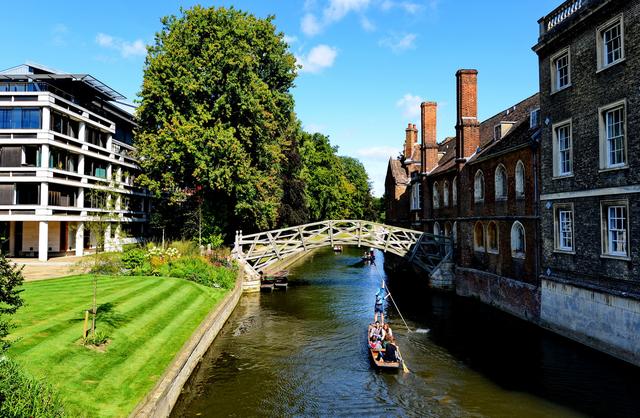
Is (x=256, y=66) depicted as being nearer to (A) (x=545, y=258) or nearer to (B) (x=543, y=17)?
(B) (x=543, y=17)

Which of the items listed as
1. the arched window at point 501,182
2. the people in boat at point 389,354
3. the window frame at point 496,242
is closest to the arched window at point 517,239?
the window frame at point 496,242

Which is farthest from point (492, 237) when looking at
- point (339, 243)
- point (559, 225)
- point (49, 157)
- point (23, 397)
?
point (49, 157)

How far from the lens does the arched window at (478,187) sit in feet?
87.2

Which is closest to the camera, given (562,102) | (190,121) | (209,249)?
(562,102)

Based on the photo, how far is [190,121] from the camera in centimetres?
2970

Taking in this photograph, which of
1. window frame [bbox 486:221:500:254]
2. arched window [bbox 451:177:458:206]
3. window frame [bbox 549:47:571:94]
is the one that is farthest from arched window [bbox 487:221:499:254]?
window frame [bbox 549:47:571:94]

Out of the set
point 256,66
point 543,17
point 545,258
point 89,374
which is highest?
point 256,66

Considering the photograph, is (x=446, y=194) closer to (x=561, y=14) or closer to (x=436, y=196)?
(x=436, y=196)

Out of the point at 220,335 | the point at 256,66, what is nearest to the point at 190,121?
the point at 256,66

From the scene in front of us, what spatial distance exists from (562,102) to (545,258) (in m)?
6.84

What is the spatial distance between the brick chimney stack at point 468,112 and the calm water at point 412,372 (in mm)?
11057

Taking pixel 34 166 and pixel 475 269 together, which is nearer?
pixel 475 269

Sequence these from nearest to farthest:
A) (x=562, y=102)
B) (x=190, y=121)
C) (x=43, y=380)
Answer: (x=43, y=380), (x=562, y=102), (x=190, y=121)

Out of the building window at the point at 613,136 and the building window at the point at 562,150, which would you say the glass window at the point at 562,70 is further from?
the building window at the point at 613,136
